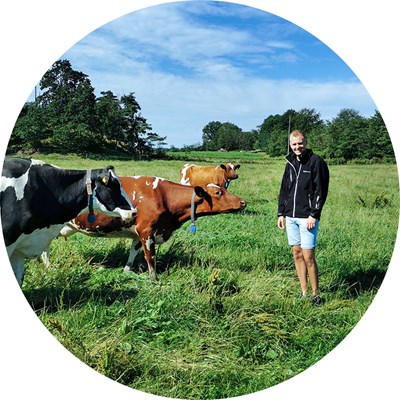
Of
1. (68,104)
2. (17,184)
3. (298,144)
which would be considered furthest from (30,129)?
(298,144)

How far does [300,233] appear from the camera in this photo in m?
4.15

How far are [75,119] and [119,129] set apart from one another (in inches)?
16.0

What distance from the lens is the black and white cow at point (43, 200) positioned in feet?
13.1

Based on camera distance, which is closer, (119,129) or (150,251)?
(119,129)

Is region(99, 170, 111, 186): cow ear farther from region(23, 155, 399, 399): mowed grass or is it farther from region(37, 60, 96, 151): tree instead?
region(37, 60, 96, 151): tree

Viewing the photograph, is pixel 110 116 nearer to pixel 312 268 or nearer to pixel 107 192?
pixel 107 192

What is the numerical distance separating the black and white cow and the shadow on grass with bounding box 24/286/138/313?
9.3 inches

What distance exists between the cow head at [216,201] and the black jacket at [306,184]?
0.54 metres

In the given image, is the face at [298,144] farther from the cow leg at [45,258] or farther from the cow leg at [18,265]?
the cow leg at [18,265]

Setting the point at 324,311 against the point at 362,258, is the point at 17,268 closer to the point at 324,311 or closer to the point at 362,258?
the point at 324,311

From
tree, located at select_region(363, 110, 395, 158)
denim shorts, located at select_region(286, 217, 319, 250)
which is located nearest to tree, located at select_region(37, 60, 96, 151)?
denim shorts, located at select_region(286, 217, 319, 250)

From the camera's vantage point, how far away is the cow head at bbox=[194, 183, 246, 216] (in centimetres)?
458

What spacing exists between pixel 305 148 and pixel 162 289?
1.73 meters

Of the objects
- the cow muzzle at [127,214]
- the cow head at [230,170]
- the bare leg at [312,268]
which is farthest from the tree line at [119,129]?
the bare leg at [312,268]
